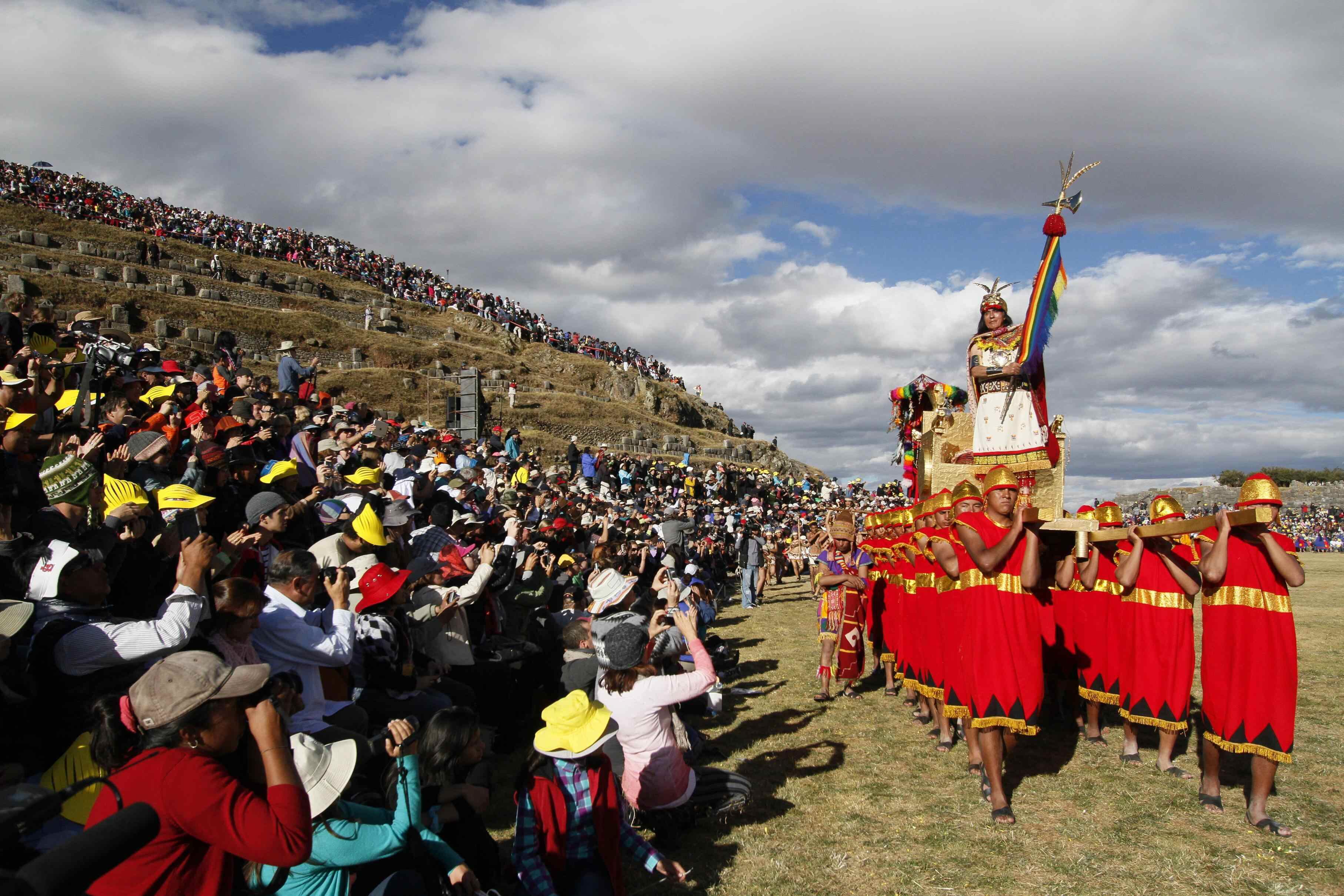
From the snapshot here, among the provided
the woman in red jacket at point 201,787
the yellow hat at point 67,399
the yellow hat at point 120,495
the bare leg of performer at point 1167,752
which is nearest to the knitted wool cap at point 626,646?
the woman in red jacket at point 201,787

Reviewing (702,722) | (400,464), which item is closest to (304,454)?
(400,464)

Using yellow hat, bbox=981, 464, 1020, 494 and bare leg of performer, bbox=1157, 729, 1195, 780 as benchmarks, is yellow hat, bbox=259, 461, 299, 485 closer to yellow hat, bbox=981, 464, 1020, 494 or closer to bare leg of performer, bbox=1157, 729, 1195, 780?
yellow hat, bbox=981, 464, 1020, 494

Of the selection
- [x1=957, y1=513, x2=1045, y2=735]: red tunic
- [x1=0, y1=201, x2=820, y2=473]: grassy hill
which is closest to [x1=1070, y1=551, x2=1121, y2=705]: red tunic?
[x1=957, y1=513, x2=1045, y2=735]: red tunic

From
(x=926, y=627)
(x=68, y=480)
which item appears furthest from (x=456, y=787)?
(x=926, y=627)

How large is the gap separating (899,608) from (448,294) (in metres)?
49.4

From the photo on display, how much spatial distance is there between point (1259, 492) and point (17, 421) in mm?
7662

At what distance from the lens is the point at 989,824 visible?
508 cm

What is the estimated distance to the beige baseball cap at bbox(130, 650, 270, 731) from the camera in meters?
2.27

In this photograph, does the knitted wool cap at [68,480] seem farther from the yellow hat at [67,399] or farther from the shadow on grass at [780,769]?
the shadow on grass at [780,769]

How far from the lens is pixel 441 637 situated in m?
5.89

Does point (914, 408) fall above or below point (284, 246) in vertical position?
below

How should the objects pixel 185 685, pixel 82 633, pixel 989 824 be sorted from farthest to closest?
pixel 989 824 → pixel 82 633 → pixel 185 685

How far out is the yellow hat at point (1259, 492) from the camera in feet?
16.2

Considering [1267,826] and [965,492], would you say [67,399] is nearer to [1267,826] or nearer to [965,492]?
[965,492]
